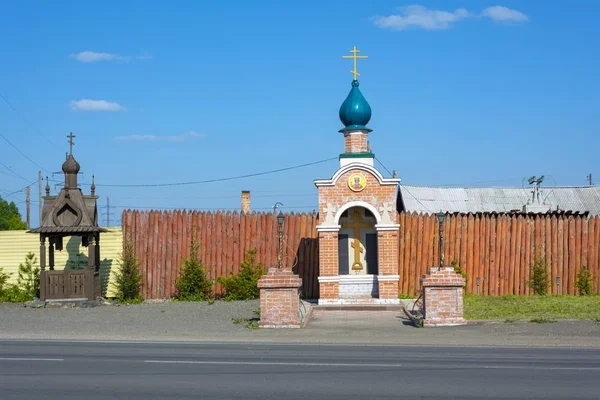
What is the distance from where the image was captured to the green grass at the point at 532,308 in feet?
62.8

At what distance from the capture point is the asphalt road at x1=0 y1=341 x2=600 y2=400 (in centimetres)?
969

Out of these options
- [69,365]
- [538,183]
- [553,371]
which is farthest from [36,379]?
[538,183]

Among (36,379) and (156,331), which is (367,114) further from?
(36,379)

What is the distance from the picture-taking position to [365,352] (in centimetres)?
1402

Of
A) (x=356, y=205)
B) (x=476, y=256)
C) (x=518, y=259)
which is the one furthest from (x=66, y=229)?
(x=518, y=259)

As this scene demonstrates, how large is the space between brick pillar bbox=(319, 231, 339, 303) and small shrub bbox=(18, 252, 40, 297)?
878 centimetres

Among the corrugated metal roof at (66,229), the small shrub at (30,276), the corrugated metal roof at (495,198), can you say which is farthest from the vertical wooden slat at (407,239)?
the small shrub at (30,276)

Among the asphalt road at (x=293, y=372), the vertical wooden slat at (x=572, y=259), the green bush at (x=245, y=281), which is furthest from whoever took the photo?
the vertical wooden slat at (x=572, y=259)

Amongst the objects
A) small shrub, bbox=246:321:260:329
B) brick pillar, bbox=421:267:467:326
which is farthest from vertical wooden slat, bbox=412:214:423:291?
small shrub, bbox=246:321:260:329

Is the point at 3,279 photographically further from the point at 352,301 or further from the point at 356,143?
the point at 356,143

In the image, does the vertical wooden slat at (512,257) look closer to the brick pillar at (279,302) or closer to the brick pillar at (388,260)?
the brick pillar at (388,260)

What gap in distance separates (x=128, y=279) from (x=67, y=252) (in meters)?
2.62

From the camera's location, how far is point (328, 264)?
22.6 metres

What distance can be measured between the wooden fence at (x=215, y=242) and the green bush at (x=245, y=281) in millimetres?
375
